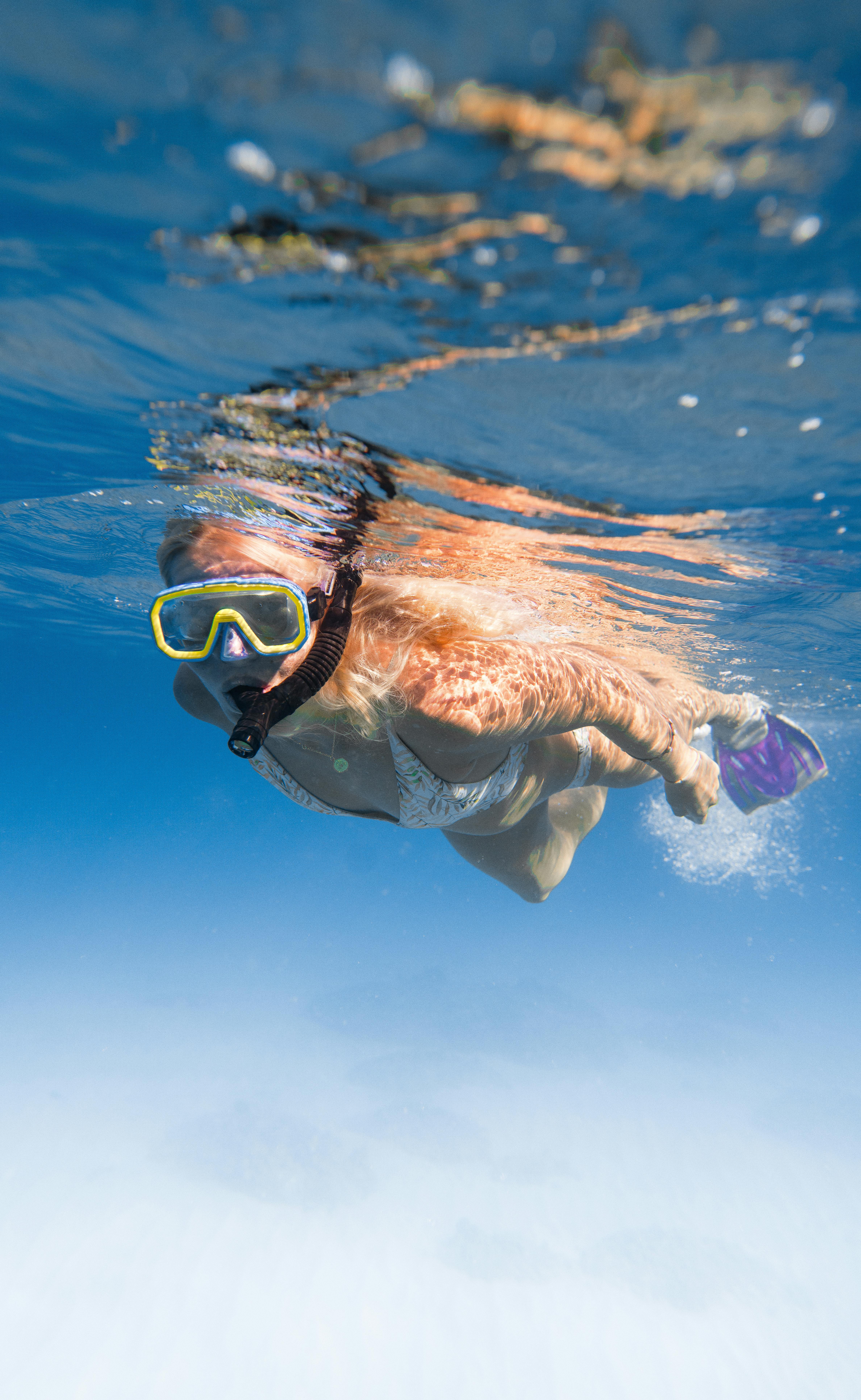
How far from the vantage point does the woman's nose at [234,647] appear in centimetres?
323

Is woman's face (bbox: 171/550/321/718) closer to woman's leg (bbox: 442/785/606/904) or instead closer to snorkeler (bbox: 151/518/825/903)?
snorkeler (bbox: 151/518/825/903)

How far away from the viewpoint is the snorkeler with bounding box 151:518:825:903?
329cm

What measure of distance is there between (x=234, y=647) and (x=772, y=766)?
10116 millimetres

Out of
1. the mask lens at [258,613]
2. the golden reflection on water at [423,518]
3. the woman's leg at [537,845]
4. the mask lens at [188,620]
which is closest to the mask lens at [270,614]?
the mask lens at [258,613]

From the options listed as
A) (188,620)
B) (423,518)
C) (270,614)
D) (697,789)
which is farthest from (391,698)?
(423,518)

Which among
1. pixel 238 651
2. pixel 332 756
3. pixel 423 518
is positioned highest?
pixel 423 518

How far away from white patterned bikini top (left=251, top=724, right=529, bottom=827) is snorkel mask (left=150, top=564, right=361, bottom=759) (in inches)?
24.5

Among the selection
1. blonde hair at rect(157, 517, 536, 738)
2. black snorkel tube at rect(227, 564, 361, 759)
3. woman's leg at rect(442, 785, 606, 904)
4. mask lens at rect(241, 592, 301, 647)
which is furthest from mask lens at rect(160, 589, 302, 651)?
woman's leg at rect(442, 785, 606, 904)

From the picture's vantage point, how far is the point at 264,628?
3.29m

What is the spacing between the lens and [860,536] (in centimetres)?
649

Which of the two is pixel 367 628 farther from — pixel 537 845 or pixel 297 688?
pixel 537 845

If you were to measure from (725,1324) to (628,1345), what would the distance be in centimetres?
271

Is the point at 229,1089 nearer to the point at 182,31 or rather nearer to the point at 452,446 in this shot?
the point at 452,446

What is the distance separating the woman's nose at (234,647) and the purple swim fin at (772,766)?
8.82 metres
